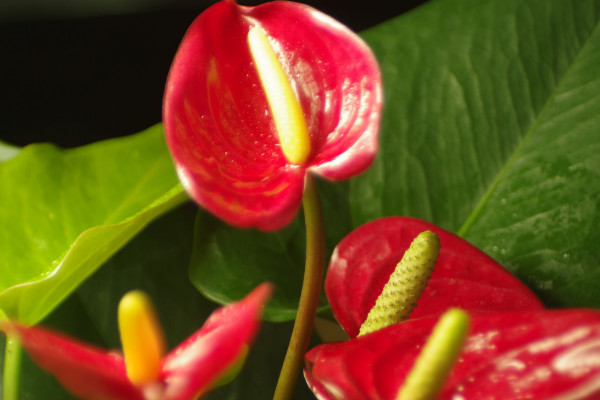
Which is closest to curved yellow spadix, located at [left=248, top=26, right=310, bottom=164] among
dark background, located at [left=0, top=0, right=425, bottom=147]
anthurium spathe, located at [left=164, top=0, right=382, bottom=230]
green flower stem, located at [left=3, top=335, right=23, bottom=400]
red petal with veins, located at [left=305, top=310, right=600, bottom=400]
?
anthurium spathe, located at [left=164, top=0, right=382, bottom=230]

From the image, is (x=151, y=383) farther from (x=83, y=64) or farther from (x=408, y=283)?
(x=83, y=64)

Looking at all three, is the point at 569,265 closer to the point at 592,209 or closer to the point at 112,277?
the point at 592,209

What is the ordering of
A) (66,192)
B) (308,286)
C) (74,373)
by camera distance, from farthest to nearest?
(66,192) < (308,286) < (74,373)

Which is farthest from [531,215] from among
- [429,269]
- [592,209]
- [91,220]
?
[91,220]

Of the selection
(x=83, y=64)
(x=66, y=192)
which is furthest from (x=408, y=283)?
(x=83, y=64)

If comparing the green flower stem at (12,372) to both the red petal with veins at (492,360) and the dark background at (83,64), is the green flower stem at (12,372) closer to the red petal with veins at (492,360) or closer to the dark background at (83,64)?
the red petal with veins at (492,360)

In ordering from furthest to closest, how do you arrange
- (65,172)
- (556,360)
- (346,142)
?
(65,172) → (346,142) → (556,360)
